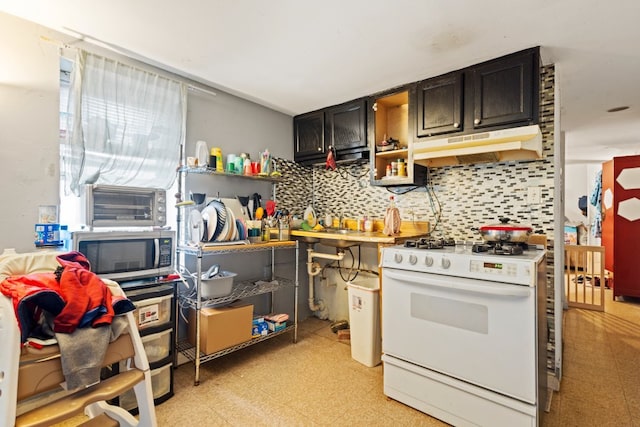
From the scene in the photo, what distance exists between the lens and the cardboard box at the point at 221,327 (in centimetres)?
227

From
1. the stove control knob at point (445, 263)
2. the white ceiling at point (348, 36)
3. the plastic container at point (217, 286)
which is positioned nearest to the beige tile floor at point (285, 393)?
the plastic container at point (217, 286)

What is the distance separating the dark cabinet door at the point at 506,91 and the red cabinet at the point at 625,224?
380cm

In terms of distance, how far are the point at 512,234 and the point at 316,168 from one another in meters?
2.27

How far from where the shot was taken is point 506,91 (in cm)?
216

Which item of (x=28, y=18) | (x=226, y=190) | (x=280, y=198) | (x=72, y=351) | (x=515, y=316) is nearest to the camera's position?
(x=72, y=351)

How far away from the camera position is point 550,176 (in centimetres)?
225

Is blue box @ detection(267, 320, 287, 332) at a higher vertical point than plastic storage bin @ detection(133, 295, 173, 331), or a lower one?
lower

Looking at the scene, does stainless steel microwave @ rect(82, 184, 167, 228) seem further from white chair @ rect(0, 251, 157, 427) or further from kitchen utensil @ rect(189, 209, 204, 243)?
white chair @ rect(0, 251, 157, 427)

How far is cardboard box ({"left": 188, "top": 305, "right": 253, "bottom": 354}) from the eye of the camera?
7.45ft

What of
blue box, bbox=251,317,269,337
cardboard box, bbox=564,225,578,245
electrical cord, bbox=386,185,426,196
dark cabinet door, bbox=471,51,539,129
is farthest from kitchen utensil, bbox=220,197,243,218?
cardboard box, bbox=564,225,578,245

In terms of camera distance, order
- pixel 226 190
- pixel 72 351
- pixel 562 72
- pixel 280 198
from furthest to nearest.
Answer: pixel 280 198 < pixel 226 190 < pixel 562 72 < pixel 72 351

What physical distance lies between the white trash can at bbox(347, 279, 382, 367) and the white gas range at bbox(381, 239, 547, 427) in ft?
1.47

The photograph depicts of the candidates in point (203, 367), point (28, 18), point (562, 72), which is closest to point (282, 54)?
point (28, 18)

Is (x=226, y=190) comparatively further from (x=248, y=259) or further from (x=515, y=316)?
(x=515, y=316)
